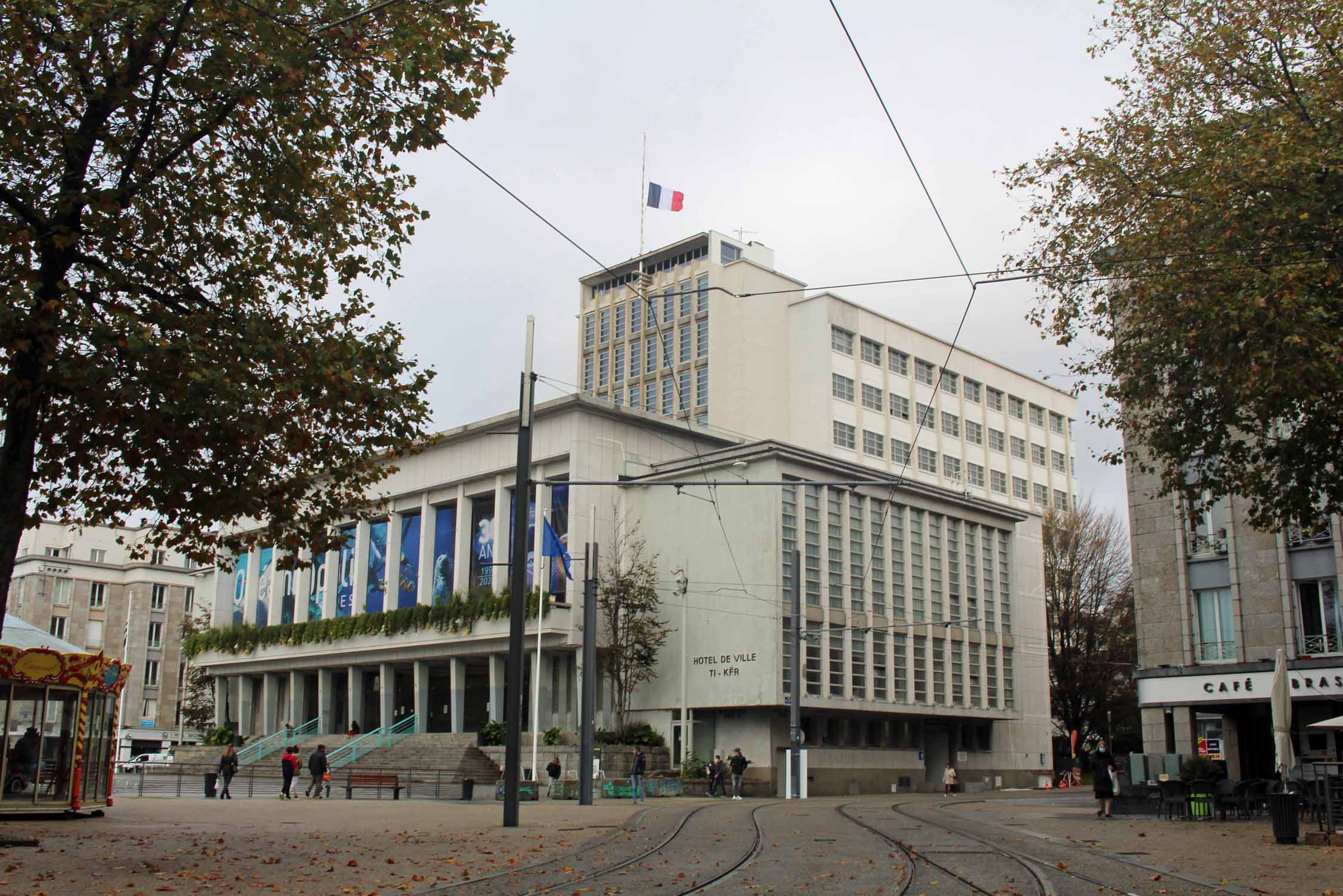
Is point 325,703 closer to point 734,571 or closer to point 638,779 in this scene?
point 734,571

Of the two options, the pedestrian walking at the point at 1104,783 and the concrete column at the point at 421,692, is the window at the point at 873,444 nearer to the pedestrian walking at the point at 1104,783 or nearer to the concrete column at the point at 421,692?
the concrete column at the point at 421,692

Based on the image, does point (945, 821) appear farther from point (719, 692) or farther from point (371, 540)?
point (371, 540)

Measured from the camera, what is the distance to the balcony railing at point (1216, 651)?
1400 inches

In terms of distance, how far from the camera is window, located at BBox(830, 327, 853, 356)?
68081 mm

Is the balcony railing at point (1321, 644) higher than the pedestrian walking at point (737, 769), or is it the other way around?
the balcony railing at point (1321, 644)

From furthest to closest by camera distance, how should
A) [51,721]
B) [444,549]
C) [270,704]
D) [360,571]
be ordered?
[270,704] < [360,571] < [444,549] < [51,721]

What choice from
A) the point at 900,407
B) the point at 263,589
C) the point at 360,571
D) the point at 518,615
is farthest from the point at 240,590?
the point at 518,615

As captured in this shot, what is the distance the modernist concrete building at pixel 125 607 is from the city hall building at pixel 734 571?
2054cm

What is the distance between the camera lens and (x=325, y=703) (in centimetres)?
6031

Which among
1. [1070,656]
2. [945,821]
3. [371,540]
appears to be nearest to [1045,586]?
[1070,656]

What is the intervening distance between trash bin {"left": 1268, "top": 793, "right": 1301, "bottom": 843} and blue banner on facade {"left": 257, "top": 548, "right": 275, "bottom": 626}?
175 feet

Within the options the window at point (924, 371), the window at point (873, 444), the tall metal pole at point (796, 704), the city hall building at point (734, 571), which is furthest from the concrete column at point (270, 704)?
the window at point (924, 371)

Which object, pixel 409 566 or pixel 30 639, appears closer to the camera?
pixel 30 639

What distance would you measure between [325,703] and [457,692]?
11.4 metres
